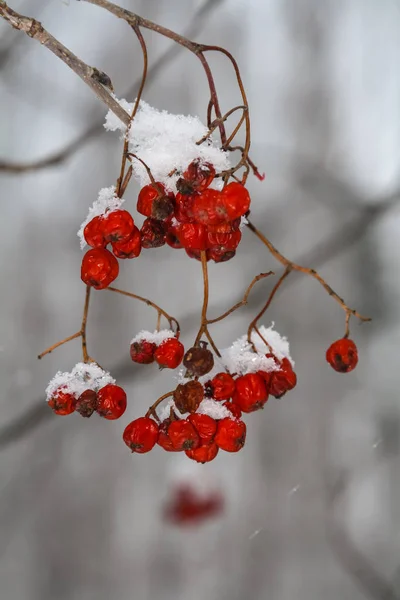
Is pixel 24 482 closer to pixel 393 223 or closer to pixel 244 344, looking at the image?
pixel 244 344

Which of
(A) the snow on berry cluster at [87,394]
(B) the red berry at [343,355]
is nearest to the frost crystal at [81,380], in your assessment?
(A) the snow on berry cluster at [87,394]

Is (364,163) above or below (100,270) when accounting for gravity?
above

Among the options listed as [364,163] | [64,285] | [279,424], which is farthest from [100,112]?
[279,424]

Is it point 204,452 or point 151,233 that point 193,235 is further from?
point 204,452

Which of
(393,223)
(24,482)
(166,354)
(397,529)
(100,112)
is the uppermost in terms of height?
(100,112)

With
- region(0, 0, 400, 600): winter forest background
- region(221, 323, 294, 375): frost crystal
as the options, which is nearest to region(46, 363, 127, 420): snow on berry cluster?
region(221, 323, 294, 375): frost crystal

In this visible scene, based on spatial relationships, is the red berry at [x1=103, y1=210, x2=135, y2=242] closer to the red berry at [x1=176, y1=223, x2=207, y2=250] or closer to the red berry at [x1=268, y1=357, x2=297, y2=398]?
the red berry at [x1=176, y1=223, x2=207, y2=250]
